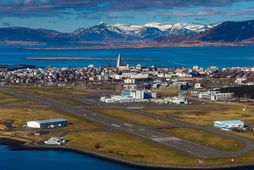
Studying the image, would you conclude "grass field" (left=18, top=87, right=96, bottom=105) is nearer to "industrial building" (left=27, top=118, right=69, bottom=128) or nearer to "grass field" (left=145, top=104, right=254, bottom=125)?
"grass field" (left=145, top=104, right=254, bottom=125)

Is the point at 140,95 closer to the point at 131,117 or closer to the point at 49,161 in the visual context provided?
the point at 131,117

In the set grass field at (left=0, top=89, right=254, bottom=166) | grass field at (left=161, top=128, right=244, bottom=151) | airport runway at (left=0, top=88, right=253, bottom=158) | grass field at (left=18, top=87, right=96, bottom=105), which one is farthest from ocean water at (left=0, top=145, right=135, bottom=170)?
grass field at (left=18, top=87, right=96, bottom=105)

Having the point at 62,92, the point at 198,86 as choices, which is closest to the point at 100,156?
the point at 62,92

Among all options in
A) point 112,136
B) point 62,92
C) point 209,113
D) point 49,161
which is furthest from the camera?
point 62,92

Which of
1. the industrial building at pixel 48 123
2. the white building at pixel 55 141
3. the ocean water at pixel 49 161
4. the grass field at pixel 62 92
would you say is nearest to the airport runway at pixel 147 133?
the grass field at pixel 62 92

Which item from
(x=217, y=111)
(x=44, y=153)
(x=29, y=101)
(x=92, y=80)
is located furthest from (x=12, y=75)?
(x=44, y=153)

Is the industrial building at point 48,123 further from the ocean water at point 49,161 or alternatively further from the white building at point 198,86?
the white building at point 198,86
